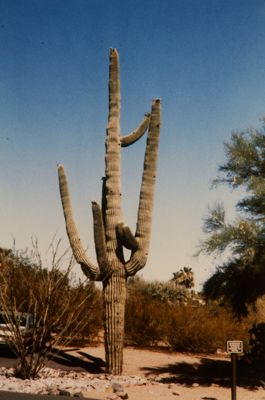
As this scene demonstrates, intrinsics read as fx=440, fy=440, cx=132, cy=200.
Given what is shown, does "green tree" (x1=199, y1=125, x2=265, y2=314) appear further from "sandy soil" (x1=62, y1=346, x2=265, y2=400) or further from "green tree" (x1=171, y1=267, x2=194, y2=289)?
"green tree" (x1=171, y1=267, x2=194, y2=289)

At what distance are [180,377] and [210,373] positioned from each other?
1093 millimetres

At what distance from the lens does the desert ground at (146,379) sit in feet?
25.5

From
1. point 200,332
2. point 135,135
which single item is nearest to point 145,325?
point 200,332

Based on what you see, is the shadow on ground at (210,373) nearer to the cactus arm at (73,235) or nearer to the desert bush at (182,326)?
the cactus arm at (73,235)

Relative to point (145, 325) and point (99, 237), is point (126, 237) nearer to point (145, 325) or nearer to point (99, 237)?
point (99, 237)

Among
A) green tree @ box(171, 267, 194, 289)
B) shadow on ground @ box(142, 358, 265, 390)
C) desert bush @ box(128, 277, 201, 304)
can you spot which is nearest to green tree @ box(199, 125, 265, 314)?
shadow on ground @ box(142, 358, 265, 390)

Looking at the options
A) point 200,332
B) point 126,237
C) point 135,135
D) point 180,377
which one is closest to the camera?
point 180,377

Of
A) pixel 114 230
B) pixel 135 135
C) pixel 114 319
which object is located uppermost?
pixel 135 135

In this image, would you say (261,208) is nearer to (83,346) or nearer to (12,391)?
(12,391)

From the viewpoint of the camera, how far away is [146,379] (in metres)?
9.44

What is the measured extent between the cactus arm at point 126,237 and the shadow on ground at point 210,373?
3011 mm

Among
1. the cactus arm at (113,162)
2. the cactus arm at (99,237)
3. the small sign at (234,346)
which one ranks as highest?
the cactus arm at (113,162)

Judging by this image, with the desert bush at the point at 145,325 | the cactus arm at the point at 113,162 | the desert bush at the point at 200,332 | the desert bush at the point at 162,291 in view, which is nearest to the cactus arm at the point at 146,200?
the cactus arm at the point at 113,162

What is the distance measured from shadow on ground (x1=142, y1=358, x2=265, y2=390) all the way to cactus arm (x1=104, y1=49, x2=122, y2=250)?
3.22m
